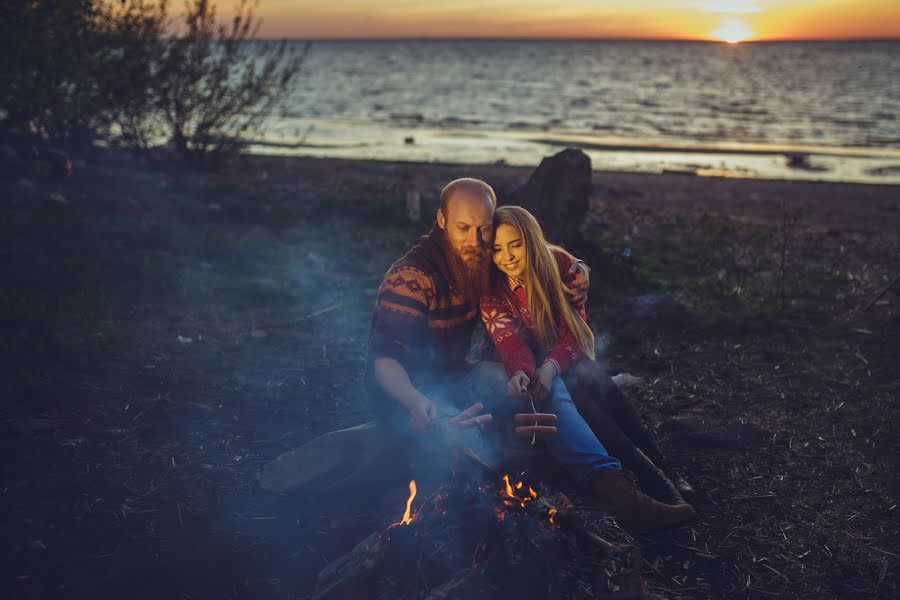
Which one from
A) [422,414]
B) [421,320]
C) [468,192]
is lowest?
[422,414]

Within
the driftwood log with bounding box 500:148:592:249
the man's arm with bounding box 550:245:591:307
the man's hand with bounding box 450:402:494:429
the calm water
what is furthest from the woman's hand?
the calm water

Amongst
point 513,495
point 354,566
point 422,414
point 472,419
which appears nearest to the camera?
point 354,566

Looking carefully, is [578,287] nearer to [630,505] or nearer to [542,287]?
[542,287]

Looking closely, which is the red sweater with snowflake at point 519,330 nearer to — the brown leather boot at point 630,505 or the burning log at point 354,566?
the brown leather boot at point 630,505

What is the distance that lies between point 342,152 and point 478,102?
19159 mm

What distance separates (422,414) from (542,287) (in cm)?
103

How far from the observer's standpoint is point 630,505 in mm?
3436

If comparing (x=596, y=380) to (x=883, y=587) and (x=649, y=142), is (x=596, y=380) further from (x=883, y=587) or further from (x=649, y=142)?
(x=649, y=142)

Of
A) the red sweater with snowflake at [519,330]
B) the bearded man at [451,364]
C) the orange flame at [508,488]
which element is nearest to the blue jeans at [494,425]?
the bearded man at [451,364]

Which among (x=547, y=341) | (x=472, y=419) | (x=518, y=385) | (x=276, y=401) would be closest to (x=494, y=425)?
(x=518, y=385)

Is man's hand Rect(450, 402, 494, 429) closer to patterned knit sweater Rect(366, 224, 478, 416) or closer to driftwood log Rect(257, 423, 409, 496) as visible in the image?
patterned knit sweater Rect(366, 224, 478, 416)

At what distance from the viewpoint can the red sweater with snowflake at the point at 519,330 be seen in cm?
387

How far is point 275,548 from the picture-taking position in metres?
3.48

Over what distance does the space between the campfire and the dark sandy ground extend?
0.40 meters
